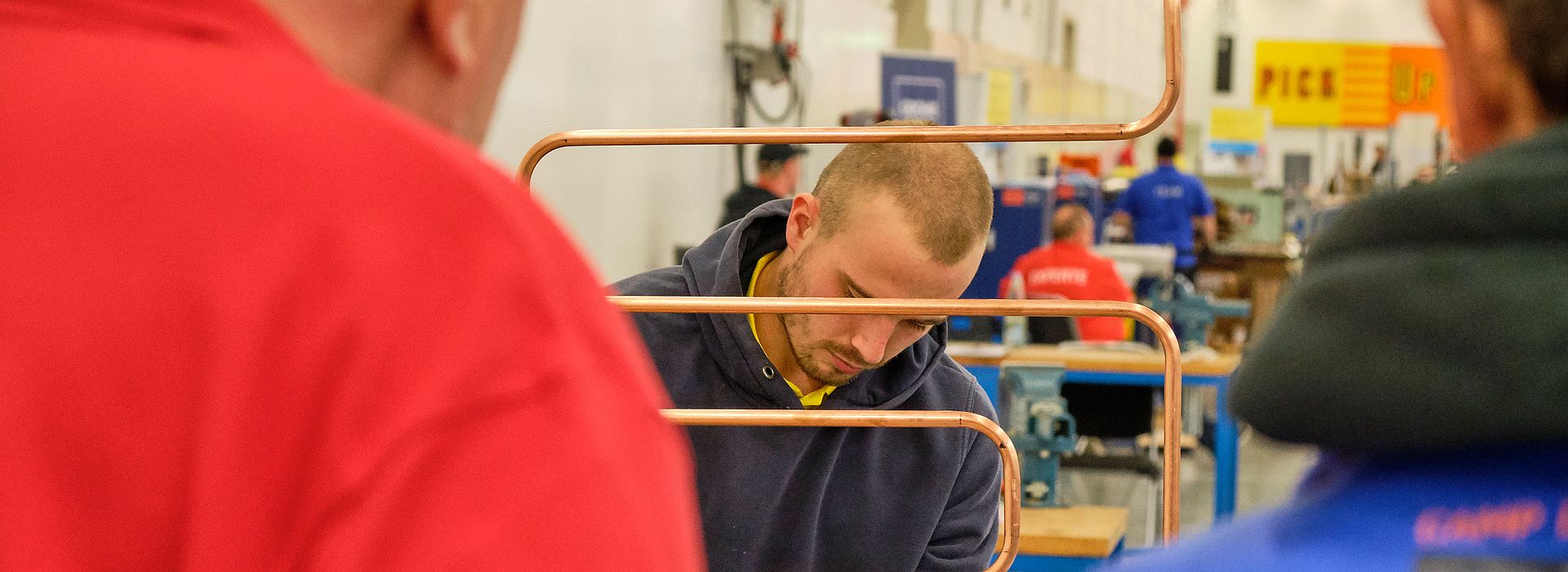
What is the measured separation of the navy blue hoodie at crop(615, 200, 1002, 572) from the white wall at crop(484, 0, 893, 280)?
2778 mm

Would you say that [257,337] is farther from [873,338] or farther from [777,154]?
[777,154]

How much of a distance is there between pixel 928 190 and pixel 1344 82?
1876 centimetres

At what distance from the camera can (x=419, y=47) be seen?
59 centimetres

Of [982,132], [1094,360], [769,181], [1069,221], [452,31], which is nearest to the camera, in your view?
[452,31]

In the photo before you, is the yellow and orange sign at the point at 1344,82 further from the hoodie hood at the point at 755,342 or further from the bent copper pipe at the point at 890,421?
the bent copper pipe at the point at 890,421

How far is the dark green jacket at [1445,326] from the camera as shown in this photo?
476mm

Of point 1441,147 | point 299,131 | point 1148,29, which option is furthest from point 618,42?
point 1148,29

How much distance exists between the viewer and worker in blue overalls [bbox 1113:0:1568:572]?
478 mm

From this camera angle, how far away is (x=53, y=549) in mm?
494

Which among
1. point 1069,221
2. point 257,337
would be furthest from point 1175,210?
point 257,337

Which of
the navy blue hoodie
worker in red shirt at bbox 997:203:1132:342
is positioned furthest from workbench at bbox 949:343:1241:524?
the navy blue hoodie

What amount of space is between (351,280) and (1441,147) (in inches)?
568

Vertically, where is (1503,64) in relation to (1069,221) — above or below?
above

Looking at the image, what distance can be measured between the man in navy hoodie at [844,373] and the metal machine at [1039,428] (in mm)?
1976
